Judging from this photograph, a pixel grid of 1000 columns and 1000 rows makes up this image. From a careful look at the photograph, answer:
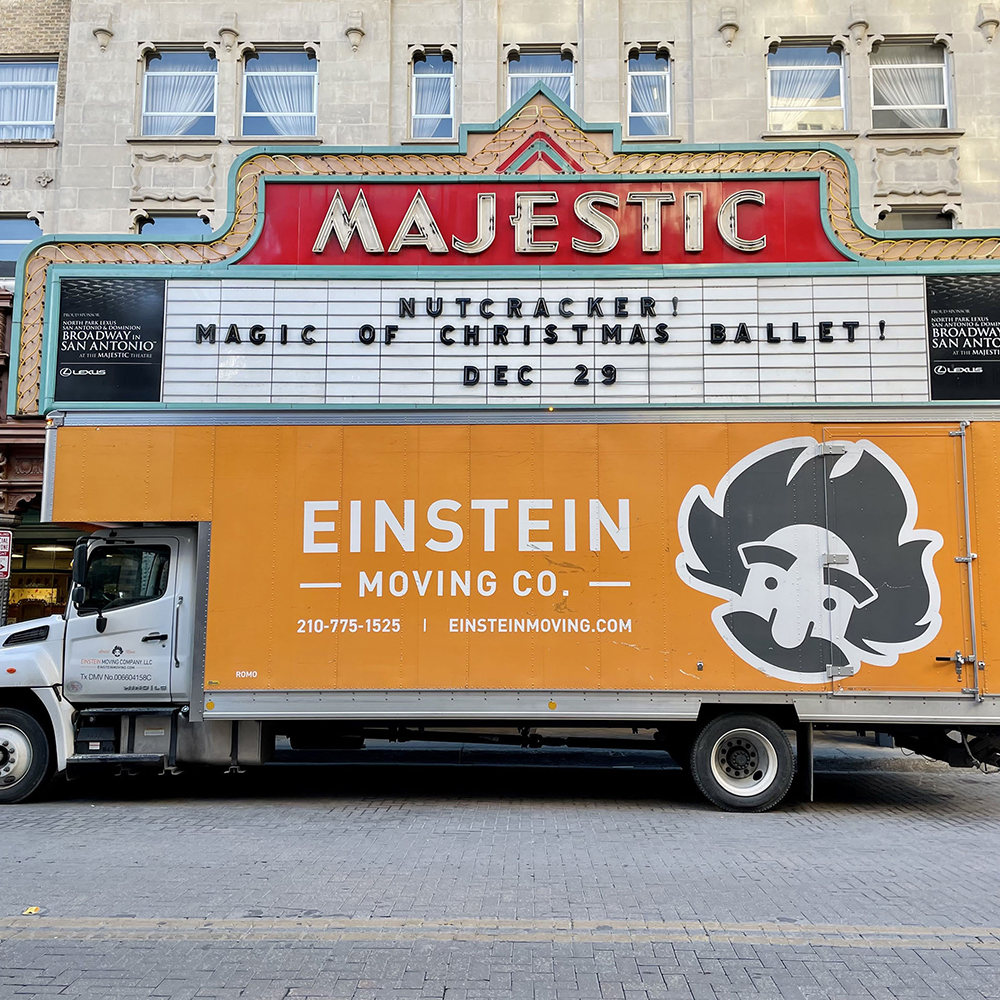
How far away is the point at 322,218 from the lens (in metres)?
8.99

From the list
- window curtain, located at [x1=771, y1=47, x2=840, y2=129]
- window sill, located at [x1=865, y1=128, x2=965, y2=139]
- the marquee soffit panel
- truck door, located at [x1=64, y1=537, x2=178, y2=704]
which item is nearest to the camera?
truck door, located at [x1=64, y1=537, x2=178, y2=704]

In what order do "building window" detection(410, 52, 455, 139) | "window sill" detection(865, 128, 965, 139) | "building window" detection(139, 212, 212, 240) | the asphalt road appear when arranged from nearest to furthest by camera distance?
1. the asphalt road
2. "window sill" detection(865, 128, 965, 139)
3. "building window" detection(139, 212, 212, 240)
4. "building window" detection(410, 52, 455, 139)

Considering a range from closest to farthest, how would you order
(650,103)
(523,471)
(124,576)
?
1. (523,471)
2. (124,576)
3. (650,103)

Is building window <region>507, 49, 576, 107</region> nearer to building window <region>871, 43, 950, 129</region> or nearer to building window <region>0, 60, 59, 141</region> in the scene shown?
building window <region>871, 43, 950, 129</region>

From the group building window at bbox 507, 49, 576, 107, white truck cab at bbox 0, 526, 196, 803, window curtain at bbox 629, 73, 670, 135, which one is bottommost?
→ white truck cab at bbox 0, 526, 196, 803

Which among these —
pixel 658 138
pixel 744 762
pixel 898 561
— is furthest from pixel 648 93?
pixel 744 762

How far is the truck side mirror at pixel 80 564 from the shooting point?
8.55 meters

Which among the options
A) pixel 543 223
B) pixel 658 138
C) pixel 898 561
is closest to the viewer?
pixel 898 561

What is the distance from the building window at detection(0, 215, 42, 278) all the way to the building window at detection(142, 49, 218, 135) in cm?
298

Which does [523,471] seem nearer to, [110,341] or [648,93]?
[110,341]

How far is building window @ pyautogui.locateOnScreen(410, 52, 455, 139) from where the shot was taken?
57.0ft

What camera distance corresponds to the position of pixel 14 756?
8.38 metres

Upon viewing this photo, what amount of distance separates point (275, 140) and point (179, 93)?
7.89 feet

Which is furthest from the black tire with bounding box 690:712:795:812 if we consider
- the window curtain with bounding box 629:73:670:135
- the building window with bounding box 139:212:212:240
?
the building window with bounding box 139:212:212:240
